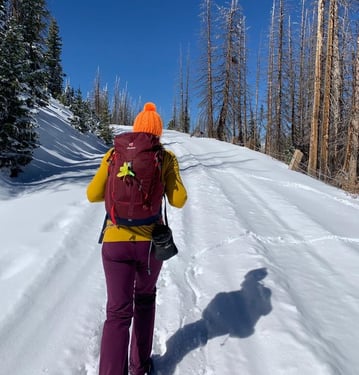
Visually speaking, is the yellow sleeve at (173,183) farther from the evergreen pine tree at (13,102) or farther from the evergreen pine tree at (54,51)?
the evergreen pine tree at (54,51)

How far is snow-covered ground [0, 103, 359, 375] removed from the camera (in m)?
2.79

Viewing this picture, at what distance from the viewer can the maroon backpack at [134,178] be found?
7.23 ft

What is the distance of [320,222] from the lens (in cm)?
679

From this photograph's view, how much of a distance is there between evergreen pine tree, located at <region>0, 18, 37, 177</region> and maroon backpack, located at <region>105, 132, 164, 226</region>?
9.62m

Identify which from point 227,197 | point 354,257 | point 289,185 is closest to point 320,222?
point 354,257

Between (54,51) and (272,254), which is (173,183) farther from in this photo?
(54,51)

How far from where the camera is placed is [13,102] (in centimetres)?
1062

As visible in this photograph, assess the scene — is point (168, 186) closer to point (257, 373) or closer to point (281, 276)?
point (257, 373)

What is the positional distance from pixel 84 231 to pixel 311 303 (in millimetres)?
3716

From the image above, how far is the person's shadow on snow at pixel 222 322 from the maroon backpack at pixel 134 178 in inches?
51.8

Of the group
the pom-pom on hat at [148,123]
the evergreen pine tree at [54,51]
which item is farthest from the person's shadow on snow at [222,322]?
the evergreen pine tree at [54,51]

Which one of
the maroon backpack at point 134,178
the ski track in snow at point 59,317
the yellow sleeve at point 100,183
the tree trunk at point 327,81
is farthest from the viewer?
the tree trunk at point 327,81

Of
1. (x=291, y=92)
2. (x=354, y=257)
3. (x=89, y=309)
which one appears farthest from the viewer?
(x=291, y=92)

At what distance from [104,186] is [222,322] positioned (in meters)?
1.90
